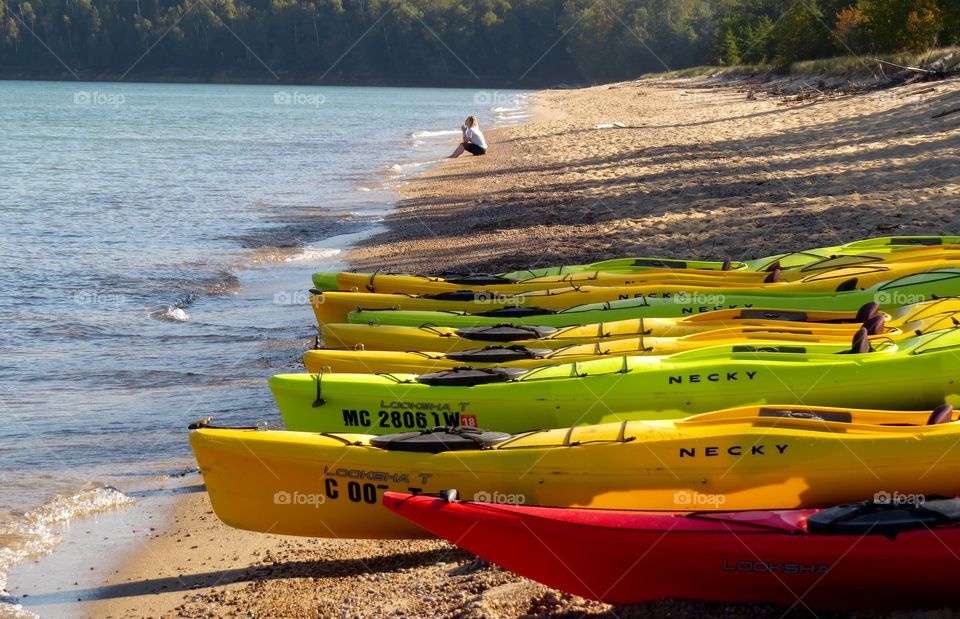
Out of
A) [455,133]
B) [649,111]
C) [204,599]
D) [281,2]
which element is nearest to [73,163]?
[455,133]

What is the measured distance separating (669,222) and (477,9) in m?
85.2

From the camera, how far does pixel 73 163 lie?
26.0m

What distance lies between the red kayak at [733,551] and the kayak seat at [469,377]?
1.65 metres

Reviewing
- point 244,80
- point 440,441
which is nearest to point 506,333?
point 440,441

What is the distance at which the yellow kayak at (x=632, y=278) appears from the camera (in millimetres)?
7840

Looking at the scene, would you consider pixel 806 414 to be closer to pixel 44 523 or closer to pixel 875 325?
pixel 875 325

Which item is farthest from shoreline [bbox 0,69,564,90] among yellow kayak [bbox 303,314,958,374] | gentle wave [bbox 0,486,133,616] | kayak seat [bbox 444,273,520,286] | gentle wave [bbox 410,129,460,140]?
gentle wave [bbox 0,486,133,616]

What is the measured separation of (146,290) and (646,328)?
277 inches

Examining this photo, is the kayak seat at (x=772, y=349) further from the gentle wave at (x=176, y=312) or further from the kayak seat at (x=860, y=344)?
the gentle wave at (x=176, y=312)

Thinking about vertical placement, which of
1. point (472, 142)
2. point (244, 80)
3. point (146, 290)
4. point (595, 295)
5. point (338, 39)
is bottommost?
point (146, 290)

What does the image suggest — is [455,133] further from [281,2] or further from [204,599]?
[281,2]

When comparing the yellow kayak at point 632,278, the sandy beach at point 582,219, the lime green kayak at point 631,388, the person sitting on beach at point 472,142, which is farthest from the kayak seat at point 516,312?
the person sitting on beach at point 472,142

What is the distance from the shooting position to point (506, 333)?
262 inches

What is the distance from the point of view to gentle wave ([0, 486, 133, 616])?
4953mm
